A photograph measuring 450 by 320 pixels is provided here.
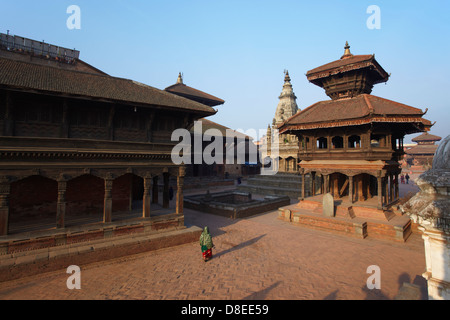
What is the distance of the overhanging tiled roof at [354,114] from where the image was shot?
12906mm

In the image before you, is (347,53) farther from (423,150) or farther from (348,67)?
(423,150)

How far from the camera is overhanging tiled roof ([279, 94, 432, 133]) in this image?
42.3 ft

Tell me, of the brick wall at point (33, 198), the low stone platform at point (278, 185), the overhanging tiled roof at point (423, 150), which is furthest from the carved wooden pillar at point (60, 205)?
the overhanging tiled roof at point (423, 150)

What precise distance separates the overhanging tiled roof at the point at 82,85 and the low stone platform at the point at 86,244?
5.75 metres

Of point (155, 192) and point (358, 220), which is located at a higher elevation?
point (155, 192)

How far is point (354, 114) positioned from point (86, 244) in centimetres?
1643

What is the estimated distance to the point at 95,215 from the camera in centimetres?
1201

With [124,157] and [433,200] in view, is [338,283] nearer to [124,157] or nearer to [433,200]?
[433,200]

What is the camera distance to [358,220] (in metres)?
13.7

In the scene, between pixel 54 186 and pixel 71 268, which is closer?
pixel 71 268

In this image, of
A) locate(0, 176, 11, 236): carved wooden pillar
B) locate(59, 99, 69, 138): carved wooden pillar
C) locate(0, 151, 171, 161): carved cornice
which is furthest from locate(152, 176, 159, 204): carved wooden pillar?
locate(0, 176, 11, 236): carved wooden pillar

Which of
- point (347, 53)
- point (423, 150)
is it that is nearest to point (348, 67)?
point (347, 53)

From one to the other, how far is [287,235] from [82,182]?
11.6 m
